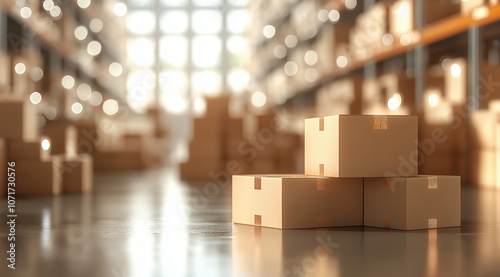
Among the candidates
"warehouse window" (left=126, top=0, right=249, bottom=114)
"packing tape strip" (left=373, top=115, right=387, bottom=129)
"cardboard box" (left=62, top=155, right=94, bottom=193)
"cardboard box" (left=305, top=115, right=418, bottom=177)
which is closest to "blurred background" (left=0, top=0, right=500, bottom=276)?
"cardboard box" (left=62, top=155, right=94, bottom=193)

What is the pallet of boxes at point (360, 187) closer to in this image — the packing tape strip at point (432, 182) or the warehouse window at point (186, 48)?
the packing tape strip at point (432, 182)

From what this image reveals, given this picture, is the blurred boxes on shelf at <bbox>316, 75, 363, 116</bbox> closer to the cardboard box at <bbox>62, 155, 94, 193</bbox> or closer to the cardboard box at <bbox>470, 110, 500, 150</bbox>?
the cardboard box at <bbox>470, 110, 500, 150</bbox>

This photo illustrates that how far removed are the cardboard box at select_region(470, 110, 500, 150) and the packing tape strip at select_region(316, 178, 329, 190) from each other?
3003 millimetres

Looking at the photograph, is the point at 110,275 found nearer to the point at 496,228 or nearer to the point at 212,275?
the point at 212,275

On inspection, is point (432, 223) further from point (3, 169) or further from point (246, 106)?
point (246, 106)

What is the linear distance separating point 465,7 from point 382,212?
3653mm

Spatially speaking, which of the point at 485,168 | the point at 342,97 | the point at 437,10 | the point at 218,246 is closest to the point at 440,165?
the point at 485,168

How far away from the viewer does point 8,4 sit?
688 centimetres

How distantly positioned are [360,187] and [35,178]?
3176mm

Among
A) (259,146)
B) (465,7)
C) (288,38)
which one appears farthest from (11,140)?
(288,38)

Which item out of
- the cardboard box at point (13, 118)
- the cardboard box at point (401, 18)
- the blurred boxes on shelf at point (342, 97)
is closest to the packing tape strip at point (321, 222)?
the cardboard box at point (13, 118)

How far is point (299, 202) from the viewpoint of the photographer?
11.4ft

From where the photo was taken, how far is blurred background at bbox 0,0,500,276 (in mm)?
5430

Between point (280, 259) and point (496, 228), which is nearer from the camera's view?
point (280, 259)
